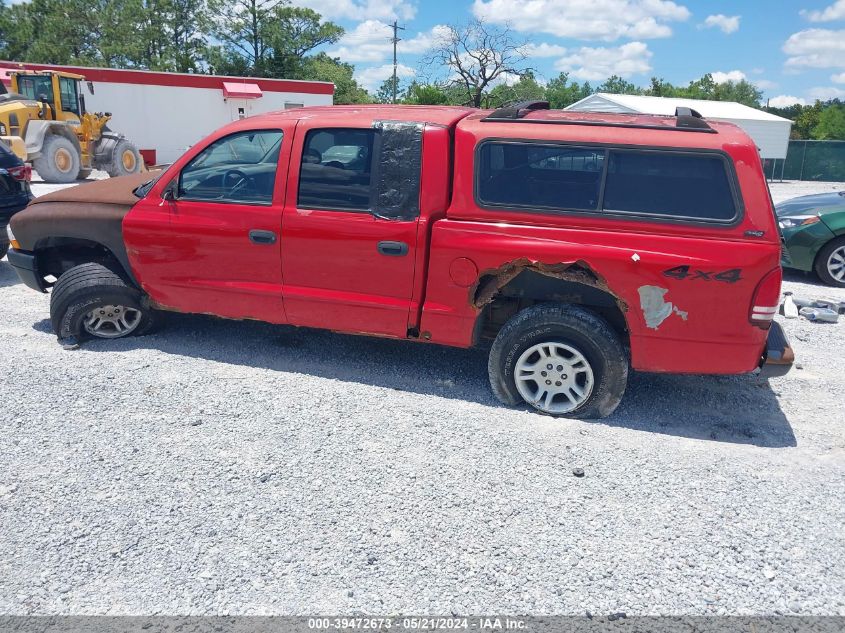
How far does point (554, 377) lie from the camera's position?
4398 millimetres

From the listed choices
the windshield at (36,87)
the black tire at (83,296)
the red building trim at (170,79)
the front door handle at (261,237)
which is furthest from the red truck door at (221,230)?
the red building trim at (170,79)

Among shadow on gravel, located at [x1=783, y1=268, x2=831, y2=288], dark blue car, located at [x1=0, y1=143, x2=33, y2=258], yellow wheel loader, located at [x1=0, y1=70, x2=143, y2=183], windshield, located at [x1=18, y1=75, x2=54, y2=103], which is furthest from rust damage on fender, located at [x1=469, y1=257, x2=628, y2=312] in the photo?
windshield, located at [x1=18, y1=75, x2=54, y2=103]

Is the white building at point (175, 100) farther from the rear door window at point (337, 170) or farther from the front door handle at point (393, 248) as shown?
the front door handle at point (393, 248)

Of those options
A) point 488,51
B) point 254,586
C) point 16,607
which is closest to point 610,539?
point 254,586

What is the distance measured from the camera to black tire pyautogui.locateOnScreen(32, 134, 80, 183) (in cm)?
1822

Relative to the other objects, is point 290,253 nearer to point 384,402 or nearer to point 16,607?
point 384,402

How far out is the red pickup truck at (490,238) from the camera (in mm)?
3994

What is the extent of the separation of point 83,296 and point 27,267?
67 cm

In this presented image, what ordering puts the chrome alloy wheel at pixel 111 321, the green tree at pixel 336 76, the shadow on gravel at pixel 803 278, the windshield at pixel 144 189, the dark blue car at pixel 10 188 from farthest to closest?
the green tree at pixel 336 76, the shadow on gravel at pixel 803 278, the dark blue car at pixel 10 188, the chrome alloy wheel at pixel 111 321, the windshield at pixel 144 189

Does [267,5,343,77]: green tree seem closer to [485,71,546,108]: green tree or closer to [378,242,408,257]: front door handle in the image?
[485,71,546,108]: green tree

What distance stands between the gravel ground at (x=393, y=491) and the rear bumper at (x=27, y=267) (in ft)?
2.09

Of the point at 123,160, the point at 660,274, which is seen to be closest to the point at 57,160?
the point at 123,160

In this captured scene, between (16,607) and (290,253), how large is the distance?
2.71m

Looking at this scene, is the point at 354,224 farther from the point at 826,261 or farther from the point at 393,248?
the point at 826,261
